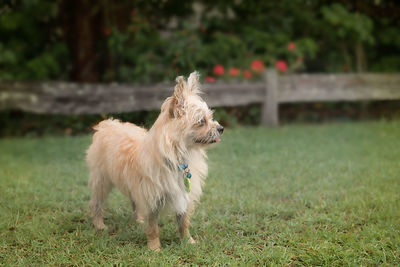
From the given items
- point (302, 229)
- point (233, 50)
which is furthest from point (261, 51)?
point (302, 229)

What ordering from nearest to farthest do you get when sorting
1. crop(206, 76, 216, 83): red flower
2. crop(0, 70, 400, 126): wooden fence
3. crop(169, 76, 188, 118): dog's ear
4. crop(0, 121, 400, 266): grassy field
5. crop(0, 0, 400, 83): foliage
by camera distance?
crop(169, 76, 188, 118): dog's ear < crop(0, 121, 400, 266): grassy field < crop(0, 70, 400, 126): wooden fence < crop(206, 76, 216, 83): red flower < crop(0, 0, 400, 83): foliage

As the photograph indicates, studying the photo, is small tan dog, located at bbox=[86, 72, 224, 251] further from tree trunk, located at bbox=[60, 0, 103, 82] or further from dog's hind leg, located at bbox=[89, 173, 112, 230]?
tree trunk, located at bbox=[60, 0, 103, 82]

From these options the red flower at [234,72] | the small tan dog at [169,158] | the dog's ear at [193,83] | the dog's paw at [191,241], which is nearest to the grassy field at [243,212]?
the dog's paw at [191,241]

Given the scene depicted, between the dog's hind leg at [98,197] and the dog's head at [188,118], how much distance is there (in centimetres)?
121

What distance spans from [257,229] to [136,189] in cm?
124

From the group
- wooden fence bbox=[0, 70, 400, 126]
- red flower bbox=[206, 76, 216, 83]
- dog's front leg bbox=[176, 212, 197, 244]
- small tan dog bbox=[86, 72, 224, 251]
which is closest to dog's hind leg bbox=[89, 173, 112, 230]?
→ small tan dog bbox=[86, 72, 224, 251]

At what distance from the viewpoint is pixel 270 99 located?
9273 mm

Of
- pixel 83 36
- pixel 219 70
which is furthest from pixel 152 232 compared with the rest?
pixel 83 36

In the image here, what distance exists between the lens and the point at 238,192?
5164mm

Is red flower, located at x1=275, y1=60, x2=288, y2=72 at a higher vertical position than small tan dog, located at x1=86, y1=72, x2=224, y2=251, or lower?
higher

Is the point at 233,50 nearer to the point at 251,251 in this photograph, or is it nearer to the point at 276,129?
the point at 276,129

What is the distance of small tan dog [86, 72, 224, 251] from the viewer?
3424 mm

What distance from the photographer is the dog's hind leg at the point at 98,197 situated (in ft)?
13.9

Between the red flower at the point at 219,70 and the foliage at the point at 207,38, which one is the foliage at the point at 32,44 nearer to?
the foliage at the point at 207,38
